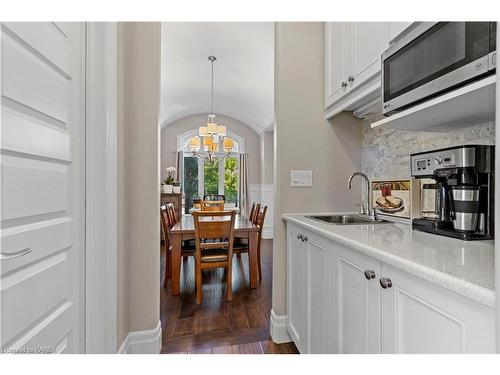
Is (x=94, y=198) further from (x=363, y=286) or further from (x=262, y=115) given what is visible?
(x=262, y=115)

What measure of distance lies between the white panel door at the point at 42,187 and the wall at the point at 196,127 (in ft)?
16.8

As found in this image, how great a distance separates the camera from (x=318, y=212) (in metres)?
1.95

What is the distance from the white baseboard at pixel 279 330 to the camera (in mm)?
1858

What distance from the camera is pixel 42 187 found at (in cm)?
93

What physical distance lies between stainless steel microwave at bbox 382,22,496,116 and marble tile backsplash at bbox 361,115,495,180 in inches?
16.3

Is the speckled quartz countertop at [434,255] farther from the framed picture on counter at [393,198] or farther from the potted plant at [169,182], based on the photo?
the potted plant at [169,182]

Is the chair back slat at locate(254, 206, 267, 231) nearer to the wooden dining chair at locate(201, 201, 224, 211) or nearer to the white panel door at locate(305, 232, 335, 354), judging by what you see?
the wooden dining chair at locate(201, 201, 224, 211)

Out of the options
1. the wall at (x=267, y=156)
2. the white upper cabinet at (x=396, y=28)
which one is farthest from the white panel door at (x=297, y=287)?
the wall at (x=267, y=156)

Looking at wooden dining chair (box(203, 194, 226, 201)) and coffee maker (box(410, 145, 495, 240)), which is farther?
wooden dining chair (box(203, 194, 226, 201))

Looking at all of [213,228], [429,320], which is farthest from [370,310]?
[213,228]

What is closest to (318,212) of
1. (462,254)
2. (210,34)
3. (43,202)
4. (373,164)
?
(373,164)

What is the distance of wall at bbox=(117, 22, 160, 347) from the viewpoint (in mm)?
1636

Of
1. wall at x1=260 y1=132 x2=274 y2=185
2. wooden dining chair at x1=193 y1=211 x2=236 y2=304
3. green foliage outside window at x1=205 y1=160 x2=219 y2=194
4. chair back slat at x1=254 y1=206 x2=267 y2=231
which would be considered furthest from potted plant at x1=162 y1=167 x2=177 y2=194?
wooden dining chair at x1=193 y1=211 x2=236 y2=304

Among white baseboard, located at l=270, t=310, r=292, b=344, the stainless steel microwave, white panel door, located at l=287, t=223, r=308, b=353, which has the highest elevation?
the stainless steel microwave
